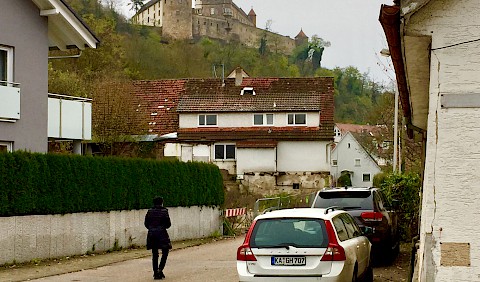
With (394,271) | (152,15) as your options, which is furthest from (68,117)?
(152,15)

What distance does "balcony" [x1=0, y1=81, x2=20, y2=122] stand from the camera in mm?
23266

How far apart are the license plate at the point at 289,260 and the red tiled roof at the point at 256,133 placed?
4939 centimetres

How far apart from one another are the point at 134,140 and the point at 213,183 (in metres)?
19.2

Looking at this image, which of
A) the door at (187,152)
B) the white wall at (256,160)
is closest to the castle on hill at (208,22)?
the door at (187,152)

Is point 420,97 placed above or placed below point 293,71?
below

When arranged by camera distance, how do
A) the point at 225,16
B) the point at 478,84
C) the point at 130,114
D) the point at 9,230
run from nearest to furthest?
the point at 478,84 → the point at 9,230 → the point at 130,114 → the point at 225,16

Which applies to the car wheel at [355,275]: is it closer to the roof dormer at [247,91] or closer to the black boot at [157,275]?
the black boot at [157,275]

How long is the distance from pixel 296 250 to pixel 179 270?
747 cm

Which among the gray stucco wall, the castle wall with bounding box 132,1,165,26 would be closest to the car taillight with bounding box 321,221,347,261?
the gray stucco wall

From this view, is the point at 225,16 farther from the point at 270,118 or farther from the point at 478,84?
the point at 478,84

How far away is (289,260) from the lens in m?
12.6

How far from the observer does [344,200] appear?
1911cm

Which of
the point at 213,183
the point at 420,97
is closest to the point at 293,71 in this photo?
the point at 213,183

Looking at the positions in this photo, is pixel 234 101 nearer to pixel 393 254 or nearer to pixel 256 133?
pixel 256 133
